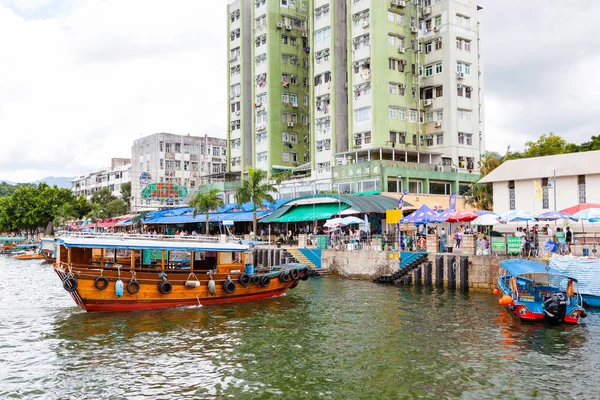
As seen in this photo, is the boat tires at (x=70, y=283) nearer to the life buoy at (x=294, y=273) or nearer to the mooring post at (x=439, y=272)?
the life buoy at (x=294, y=273)

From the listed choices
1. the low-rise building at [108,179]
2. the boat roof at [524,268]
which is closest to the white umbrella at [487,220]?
the boat roof at [524,268]

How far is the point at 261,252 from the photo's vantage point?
46.1 m

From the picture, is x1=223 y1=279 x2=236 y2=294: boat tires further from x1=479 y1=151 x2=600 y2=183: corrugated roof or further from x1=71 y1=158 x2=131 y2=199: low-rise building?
x1=71 y1=158 x2=131 y2=199: low-rise building

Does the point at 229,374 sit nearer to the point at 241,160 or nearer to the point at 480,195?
the point at 480,195

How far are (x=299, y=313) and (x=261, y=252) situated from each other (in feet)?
70.2

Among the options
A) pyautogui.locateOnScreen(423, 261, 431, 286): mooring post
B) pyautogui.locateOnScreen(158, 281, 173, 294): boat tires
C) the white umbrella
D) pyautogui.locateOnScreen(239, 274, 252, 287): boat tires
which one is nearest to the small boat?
the white umbrella

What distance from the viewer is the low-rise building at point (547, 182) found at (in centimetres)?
3509

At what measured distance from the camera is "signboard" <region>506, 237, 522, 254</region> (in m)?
29.1

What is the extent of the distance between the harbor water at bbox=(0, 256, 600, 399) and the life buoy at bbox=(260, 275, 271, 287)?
59.8 inches

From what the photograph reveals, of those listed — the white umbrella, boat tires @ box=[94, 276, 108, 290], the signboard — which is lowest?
boat tires @ box=[94, 276, 108, 290]

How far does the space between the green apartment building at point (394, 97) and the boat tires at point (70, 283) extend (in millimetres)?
32085

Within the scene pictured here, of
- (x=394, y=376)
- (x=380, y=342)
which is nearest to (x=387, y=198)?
(x=380, y=342)

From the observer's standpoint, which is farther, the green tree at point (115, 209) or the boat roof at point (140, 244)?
the green tree at point (115, 209)

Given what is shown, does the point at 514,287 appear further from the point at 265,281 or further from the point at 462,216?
the point at 265,281
